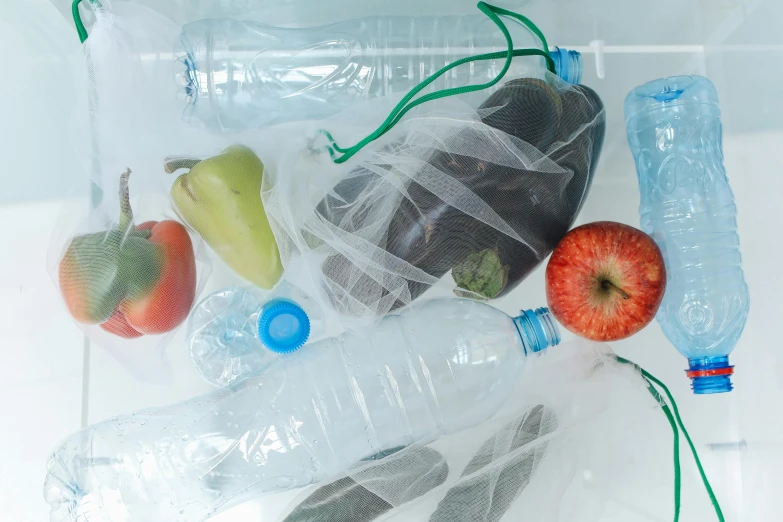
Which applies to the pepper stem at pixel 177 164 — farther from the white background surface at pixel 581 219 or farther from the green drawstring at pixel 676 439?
the green drawstring at pixel 676 439

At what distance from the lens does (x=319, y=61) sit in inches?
33.6

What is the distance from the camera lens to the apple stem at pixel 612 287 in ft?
2.08

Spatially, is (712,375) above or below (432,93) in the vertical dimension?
below

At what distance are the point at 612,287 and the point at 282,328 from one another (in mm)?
343

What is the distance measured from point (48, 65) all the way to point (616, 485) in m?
0.94

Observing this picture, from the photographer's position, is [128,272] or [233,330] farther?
[233,330]

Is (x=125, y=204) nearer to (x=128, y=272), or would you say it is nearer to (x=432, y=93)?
(x=128, y=272)

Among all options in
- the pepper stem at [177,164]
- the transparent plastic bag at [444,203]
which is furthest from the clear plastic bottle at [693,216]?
the pepper stem at [177,164]

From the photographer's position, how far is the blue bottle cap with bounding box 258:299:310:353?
67 cm

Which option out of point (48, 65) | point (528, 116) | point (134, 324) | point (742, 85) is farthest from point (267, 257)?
point (742, 85)

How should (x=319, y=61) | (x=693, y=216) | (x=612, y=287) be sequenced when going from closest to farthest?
(x=612, y=287) → (x=693, y=216) → (x=319, y=61)

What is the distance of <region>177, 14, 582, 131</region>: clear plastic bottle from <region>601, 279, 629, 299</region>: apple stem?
33cm

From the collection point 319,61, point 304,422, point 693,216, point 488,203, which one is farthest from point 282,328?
point 693,216

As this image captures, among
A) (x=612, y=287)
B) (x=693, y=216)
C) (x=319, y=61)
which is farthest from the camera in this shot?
(x=319, y=61)
